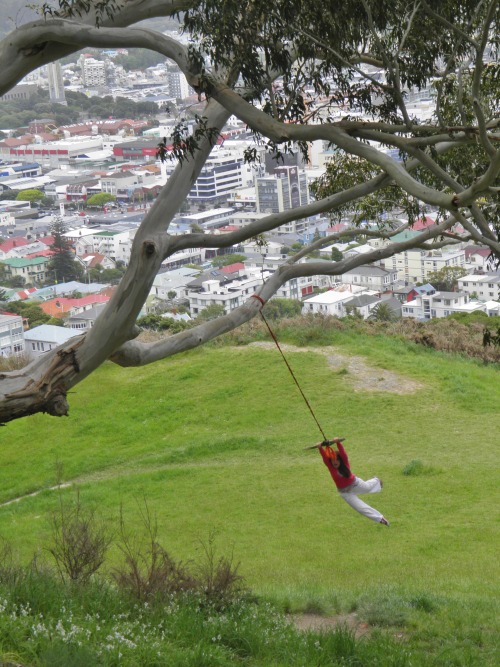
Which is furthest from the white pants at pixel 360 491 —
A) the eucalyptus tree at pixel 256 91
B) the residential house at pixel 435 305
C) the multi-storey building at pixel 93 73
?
the multi-storey building at pixel 93 73

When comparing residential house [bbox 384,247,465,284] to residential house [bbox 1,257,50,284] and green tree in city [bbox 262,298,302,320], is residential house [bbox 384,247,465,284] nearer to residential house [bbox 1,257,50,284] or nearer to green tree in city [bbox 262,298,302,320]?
green tree in city [bbox 262,298,302,320]

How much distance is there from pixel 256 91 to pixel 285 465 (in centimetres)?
613

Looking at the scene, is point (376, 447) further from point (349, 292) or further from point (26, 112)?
point (26, 112)

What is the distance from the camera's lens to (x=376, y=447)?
13297 millimetres

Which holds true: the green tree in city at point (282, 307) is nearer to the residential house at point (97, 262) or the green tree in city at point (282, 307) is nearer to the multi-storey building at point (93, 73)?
the residential house at point (97, 262)

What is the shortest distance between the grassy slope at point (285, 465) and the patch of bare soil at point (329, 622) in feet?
0.68

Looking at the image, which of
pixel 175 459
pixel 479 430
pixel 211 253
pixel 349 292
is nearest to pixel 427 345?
pixel 479 430

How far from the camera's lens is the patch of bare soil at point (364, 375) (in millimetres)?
15195

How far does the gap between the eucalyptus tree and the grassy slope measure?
2416mm

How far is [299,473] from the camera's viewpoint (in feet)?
41.4

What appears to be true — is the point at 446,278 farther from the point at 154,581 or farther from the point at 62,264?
the point at 154,581

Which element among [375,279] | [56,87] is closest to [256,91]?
[375,279]

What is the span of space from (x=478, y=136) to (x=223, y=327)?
2.46m

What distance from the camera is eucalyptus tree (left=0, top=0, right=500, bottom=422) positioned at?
280 inches
